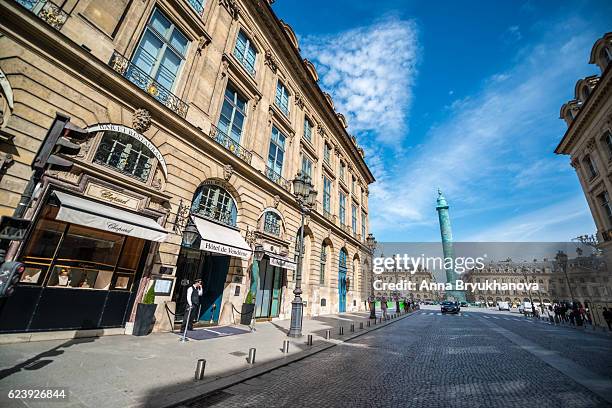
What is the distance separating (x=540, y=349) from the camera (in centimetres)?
941

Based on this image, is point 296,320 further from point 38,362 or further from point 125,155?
point 125,155

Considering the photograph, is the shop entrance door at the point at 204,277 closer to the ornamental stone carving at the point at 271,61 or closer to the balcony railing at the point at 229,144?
the balcony railing at the point at 229,144

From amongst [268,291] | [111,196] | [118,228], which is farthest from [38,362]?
[268,291]

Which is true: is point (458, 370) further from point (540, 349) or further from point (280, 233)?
point (280, 233)

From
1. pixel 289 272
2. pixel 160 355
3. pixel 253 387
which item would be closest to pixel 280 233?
pixel 289 272

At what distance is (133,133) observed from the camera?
856cm

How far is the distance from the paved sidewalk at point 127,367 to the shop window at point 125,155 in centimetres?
511

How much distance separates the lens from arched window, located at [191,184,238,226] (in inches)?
435

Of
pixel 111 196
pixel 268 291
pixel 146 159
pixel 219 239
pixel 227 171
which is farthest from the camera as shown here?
pixel 268 291

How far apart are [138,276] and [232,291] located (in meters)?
4.22

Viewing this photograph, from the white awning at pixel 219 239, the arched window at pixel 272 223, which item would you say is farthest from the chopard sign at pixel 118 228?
the arched window at pixel 272 223

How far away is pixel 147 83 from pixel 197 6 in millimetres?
5847

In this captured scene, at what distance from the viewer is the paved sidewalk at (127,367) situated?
12.6 feet

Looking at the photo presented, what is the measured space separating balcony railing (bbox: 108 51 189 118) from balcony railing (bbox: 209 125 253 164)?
1.55 m
